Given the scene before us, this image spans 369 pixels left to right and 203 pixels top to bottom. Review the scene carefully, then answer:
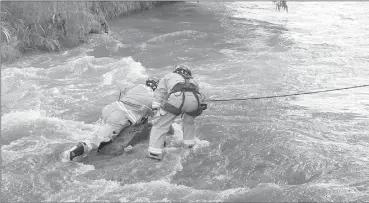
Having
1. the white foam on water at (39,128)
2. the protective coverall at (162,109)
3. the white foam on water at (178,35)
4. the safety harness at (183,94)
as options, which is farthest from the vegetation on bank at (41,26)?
the safety harness at (183,94)

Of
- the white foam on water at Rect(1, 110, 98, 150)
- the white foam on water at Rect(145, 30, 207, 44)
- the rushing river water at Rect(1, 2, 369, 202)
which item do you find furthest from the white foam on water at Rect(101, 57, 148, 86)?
the white foam on water at Rect(145, 30, 207, 44)

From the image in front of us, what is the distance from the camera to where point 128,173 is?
24.2ft

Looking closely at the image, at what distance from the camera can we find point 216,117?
10.0 m

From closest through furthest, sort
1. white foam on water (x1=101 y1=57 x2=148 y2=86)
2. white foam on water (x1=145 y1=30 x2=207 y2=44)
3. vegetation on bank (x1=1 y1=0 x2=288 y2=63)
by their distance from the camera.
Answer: white foam on water (x1=101 y1=57 x2=148 y2=86) → vegetation on bank (x1=1 y1=0 x2=288 y2=63) → white foam on water (x1=145 y1=30 x2=207 y2=44)

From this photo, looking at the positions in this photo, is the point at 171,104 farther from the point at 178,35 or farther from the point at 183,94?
the point at 178,35

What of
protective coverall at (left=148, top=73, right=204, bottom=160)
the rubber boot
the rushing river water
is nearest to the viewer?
the rushing river water

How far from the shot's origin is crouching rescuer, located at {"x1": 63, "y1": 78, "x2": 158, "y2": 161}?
8.05 meters

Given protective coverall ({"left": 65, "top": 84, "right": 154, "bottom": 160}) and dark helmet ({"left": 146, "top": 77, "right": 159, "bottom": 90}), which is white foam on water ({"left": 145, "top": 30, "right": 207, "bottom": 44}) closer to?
dark helmet ({"left": 146, "top": 77, "right": 159, "bottom": 90})

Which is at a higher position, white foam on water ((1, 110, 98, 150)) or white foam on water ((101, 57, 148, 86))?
white foam on water ((1, 110, 98, 150))

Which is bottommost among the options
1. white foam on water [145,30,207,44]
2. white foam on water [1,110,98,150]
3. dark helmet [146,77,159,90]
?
white foam on water [145,30,207,44]

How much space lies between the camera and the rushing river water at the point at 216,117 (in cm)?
686

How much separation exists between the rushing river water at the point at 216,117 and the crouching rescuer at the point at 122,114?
0.45m

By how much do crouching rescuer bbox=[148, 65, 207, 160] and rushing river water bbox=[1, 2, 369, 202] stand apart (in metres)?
0.37

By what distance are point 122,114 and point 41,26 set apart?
8537 mm
